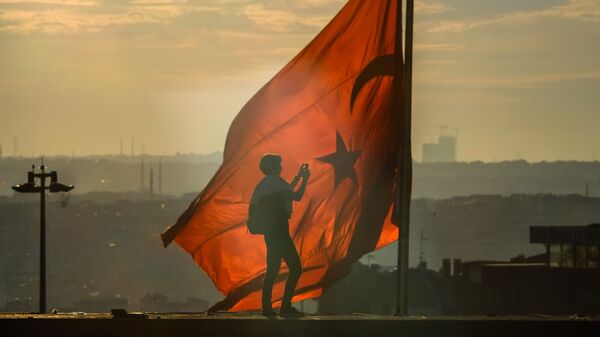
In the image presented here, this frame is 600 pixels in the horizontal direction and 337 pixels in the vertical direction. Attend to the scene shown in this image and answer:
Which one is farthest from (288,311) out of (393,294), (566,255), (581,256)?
(393,294)

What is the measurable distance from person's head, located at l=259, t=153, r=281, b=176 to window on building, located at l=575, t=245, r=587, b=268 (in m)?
76.1

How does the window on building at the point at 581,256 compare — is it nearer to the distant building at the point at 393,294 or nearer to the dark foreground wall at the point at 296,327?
the distant building at the point at 393,294

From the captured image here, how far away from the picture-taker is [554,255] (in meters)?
109

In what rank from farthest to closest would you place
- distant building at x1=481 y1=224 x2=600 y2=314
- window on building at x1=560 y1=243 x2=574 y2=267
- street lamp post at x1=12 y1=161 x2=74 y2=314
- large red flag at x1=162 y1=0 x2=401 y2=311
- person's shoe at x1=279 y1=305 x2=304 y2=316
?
window on building at x1=560 y1=243 x2=574 y2=267 < distant building at x1=481 y1=224 x2=600 y2=314 < street lamp post at x1=12 y1=161 x2=74 y2=314 < large red flag at x1=162 y1=0 x2=401 y2=311 < person's shoe at x1=279 y1=305 x2=304 y2=316

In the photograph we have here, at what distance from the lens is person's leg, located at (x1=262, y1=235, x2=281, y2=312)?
25750mm

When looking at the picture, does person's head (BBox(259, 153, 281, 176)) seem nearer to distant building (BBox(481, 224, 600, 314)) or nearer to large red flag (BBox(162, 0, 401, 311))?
large red flag (BBox(162, 0, 401, 311))

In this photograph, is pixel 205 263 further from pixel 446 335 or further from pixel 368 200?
pixel 446 335

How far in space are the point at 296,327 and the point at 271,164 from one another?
9.87ft

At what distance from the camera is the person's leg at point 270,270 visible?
2575 centimetres

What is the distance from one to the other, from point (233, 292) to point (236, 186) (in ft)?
4.59

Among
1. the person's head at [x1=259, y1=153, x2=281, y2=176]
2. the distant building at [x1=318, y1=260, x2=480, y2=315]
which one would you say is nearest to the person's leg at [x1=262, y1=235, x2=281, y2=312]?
the person's head at [x1=259, y1=153, x2=281, y2=176]

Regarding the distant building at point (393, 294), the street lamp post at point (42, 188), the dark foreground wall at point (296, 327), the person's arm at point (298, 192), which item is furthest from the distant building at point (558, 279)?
the dark foreground wall at point (296, 327)

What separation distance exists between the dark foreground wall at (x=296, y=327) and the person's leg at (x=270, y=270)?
217 centimetres

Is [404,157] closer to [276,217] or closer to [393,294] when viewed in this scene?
[276,217]
